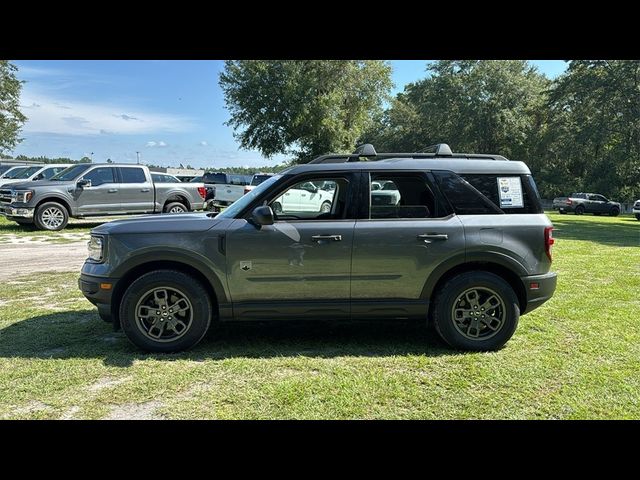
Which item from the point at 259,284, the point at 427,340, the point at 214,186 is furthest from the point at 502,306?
the point at 214,186

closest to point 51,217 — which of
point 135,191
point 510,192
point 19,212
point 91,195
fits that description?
point 19,212

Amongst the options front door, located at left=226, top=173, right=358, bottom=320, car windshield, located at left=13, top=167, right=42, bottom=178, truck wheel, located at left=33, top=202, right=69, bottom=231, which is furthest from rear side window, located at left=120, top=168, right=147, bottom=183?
front door, located at left=226, top=173, right=358, bottom=320

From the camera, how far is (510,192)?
4367mm

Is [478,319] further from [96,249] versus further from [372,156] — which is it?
[96,249]

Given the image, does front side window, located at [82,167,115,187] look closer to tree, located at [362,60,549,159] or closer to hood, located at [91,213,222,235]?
hood, located at [91,213,222,235]

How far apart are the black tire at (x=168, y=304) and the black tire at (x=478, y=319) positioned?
87.6 inches

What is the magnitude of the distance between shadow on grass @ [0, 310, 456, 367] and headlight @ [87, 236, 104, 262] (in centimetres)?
88

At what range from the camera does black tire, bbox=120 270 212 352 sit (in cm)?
410

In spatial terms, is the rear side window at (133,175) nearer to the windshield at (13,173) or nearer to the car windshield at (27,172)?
the car windshield at (27,172)

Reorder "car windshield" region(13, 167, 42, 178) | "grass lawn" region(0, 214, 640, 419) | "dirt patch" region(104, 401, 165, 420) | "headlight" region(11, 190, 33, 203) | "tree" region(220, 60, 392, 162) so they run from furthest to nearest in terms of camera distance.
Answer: "tree" region(220, 60, 392, 162)
"car windshield" region(13, 167, 42, 178)
"headlight" region(11, 190, 33, 203)
"grass lawn" region(0, 214, 640, 419)
"dirt patch" region(104, 401, 165, 420)
